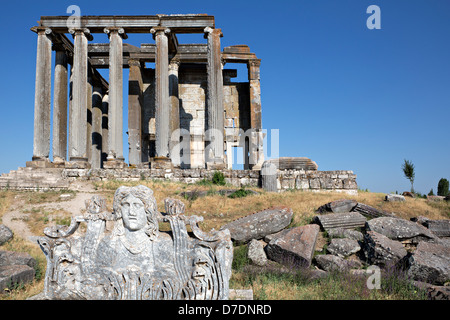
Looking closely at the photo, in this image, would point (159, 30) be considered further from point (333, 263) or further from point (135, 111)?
point (333, 263)

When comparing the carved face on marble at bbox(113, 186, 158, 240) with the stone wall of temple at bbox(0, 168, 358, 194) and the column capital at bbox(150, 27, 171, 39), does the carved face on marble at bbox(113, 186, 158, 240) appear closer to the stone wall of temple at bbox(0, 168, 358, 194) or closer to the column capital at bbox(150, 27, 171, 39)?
the stone wall of temple at bbox(0, 168, 358, 194)

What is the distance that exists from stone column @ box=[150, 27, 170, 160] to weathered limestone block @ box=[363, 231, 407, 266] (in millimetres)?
12671

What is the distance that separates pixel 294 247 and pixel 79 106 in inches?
618

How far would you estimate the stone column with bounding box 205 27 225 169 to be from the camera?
18172 millimetres

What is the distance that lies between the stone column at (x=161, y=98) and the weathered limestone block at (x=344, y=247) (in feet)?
39.2

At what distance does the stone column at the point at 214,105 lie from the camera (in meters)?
18.2

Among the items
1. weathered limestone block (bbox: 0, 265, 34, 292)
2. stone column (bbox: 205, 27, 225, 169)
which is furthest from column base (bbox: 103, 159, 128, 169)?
weathered limestone block (bbox: 0, 265, 34, 292)

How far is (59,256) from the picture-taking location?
13.8ft

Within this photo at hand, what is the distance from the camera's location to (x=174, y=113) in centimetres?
2211

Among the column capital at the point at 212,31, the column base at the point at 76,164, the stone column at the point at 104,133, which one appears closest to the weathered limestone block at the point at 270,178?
the column capital at the point at 212,31

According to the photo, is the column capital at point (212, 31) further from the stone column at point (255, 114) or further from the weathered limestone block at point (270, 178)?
the weathered limestone block at point (270, 178)
